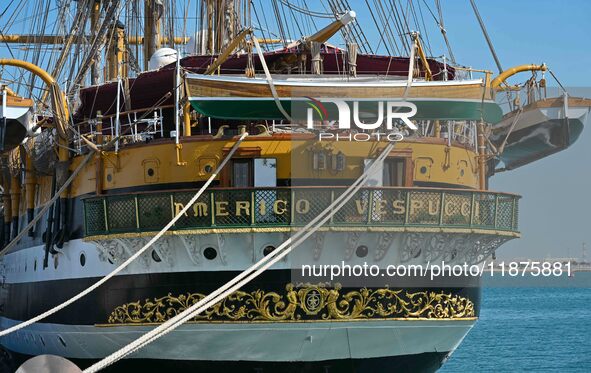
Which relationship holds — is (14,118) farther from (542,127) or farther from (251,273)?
(542,127)

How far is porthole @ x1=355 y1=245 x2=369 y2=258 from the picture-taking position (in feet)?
85.4

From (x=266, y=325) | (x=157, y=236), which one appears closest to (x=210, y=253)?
(x=157, y=236)

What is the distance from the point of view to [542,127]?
3075cm

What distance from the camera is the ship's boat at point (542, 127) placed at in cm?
3002

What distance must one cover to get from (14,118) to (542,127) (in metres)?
12.6

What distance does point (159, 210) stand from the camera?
2609cm

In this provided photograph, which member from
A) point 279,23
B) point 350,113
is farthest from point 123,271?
point 279,23

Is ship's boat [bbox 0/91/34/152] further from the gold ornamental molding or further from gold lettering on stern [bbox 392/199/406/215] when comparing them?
gold lettering on stern [bbox 392/199/406/215]

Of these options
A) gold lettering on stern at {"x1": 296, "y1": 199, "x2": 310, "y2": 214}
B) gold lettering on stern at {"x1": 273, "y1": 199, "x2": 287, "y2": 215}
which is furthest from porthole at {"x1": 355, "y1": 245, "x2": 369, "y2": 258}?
gold lettering on stern at {"x1": 273, "y1": 199, "x2": 287, "y2": 215}

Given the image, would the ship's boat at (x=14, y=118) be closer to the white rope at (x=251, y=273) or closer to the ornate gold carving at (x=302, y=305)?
the ornate gold carving at (x=302, y=305)

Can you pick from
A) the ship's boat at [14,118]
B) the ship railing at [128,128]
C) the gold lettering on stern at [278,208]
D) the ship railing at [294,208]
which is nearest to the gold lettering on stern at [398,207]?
the ship railing at [294,208]

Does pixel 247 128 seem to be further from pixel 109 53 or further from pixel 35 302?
pixel 109 53

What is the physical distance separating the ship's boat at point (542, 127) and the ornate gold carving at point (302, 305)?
5149mm

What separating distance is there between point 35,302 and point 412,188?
12.0 m
